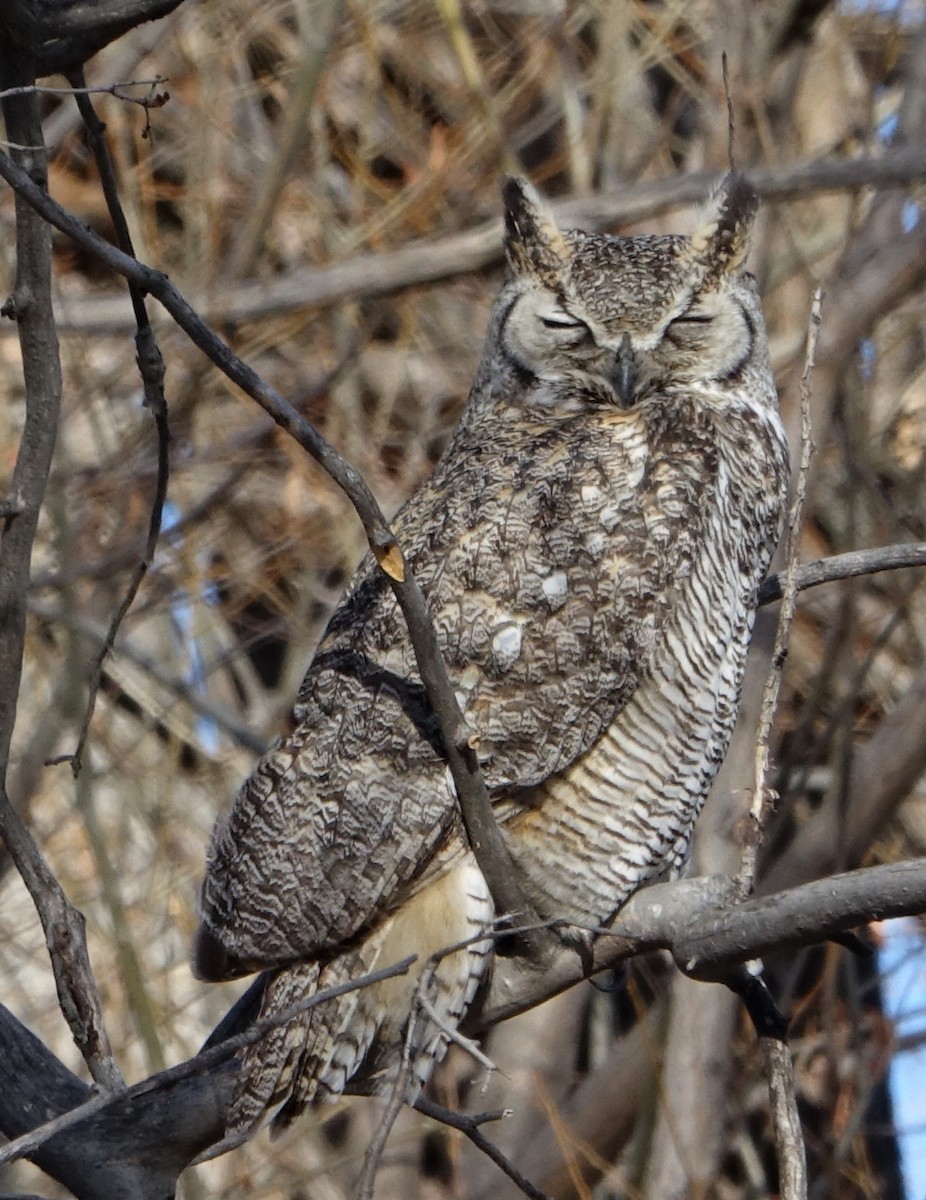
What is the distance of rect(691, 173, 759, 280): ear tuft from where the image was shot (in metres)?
3.56

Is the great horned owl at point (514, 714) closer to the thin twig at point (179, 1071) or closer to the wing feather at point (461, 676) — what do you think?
the wing feather at point (461, 676)

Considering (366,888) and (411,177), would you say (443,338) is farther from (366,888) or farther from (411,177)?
(366,888)

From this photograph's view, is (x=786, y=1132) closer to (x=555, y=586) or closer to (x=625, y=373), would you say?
(x=555, y=586)

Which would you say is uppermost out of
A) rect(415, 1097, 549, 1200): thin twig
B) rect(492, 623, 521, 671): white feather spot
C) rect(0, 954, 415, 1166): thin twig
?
rect(492, 623, 521, 671): white feather spot

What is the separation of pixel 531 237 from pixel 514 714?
117cm

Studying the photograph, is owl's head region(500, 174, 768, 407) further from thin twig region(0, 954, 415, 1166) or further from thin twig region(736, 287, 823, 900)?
thin twig region(0, 954, 415, 1166)

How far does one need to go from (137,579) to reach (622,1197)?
4.63 metres

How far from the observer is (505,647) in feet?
9.80

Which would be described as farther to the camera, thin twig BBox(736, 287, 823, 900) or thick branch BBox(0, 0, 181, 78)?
thin twig BBox(736, 287, 823, 900)

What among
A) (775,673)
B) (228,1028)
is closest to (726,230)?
(775,673)

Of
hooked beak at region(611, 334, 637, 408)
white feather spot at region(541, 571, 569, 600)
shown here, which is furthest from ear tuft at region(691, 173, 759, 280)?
white feather spot at region(541, 571, 569, 600)

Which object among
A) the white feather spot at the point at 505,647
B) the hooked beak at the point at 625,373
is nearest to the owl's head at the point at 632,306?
the hooked beak at the point at 625,373

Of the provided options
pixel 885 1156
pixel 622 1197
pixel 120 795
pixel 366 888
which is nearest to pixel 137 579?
pixel 366 888

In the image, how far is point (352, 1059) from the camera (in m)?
2.87
